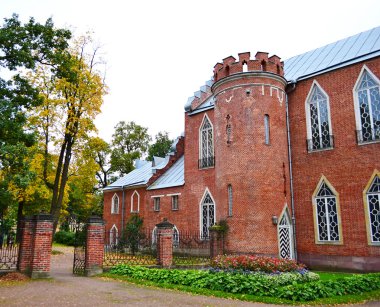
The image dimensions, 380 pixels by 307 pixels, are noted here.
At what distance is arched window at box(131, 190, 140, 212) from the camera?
26.7 metres

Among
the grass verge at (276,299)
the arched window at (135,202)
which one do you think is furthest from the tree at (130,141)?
the grass verge at (276,299)

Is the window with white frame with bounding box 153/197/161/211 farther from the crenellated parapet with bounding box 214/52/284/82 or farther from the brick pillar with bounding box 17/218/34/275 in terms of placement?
the brick pillar with bounding box 17/218/34/275

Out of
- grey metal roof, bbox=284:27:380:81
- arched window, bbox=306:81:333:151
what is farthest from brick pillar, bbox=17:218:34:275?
grey metal roof, bbox=284:27:380:81

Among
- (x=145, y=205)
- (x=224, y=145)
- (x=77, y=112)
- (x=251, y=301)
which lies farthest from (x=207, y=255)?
(x=77, y=112)

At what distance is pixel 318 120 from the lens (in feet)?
53.6

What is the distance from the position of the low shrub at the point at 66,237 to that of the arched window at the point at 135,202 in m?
7.88

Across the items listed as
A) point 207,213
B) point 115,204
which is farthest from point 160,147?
point 207,213

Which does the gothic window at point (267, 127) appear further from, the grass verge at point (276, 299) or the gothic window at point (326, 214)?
the grass verge at point (276, 299)

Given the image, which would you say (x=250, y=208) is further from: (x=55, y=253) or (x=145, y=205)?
(x=55, y=253)

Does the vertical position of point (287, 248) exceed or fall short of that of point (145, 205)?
it falls short

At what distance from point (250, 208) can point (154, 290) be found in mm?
6934

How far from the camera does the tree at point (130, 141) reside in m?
45.1

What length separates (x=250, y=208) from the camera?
15.5 meters

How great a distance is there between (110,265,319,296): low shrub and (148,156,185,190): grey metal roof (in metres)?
10.8
